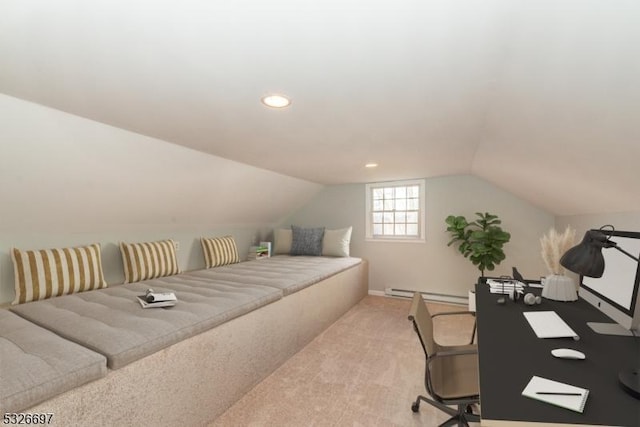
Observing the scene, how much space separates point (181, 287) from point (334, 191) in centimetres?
325

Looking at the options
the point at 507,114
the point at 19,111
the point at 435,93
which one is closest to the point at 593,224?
the point at 507,114

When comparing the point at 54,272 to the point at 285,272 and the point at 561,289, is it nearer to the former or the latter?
the point at 285,272

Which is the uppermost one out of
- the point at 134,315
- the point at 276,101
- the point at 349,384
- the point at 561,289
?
the point at 276,101

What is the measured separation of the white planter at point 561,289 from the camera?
6.31 feet

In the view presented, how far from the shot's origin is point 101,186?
2.59 m

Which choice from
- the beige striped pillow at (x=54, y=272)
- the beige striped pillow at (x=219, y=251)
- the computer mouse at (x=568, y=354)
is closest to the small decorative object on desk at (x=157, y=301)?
the beige striped pillow at (x=54, y=272)

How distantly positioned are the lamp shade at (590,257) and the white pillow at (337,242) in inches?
140

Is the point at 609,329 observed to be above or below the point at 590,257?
below

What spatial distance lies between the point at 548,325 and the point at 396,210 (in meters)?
3.50

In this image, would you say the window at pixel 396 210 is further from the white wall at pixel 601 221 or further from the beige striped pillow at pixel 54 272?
the beige striped pillow at pixel 54 272

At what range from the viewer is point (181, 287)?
8.66 feet

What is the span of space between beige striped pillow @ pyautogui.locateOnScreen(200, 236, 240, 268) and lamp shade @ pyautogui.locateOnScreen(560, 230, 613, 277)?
148 inches

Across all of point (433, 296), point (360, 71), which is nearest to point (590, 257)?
point (360, 71)

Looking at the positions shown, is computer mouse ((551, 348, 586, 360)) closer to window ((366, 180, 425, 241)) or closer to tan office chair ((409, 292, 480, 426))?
tan office chair ((409, 292, 480, 426))
